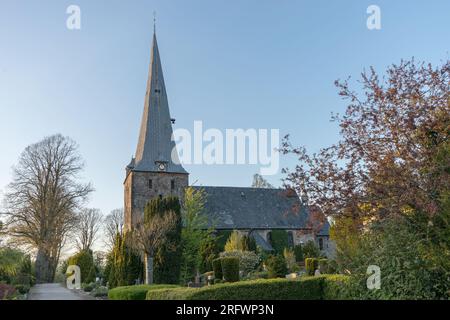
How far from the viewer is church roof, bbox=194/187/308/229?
38.3 meters

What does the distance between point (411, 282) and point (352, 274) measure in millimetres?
1578

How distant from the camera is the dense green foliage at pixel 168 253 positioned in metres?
23.3

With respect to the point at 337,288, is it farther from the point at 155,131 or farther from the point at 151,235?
the point at 155,131

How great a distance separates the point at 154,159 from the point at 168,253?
12.8 metres

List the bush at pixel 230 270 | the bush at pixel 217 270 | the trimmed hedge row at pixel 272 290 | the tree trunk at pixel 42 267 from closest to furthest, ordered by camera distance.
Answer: the trimmed hedge row at pixel 272 290 < the bush at pixel 230 270 < the bush at pixel 217 270 < the tree trunk at pixel 42 267

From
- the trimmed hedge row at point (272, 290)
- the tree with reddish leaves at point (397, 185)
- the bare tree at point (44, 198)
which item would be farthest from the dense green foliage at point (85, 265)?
the tree with reddish leaves at point (397, 185)

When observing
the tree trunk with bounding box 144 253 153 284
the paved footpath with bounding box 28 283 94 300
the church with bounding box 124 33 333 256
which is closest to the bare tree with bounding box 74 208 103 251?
the church with bounding box 124 33 333 256

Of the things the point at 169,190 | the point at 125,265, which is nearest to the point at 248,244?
the point at 169,190

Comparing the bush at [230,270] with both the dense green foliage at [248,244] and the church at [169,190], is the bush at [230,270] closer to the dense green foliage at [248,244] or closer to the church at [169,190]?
the dense green foliage at [248,244]

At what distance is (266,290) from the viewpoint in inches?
475

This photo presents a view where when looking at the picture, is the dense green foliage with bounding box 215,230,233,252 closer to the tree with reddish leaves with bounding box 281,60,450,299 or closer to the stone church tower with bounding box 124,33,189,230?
the stone church tower with bounding box 124,33,189,230

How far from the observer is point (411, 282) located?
7.72 meters

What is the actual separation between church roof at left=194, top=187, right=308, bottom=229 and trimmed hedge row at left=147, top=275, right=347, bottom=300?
79.4 feet
